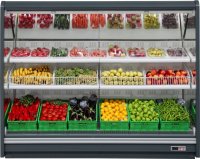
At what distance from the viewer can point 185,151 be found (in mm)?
9859

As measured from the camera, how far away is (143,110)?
400 inches

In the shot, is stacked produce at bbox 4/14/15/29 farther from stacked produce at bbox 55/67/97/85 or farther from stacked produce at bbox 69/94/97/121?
stacked produce at bbox 69/94/97/121

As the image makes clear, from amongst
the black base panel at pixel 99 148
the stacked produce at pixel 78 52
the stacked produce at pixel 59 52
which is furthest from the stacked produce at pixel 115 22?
the black base panel at pixel 99 148

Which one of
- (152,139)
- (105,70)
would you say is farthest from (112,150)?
(105,70)

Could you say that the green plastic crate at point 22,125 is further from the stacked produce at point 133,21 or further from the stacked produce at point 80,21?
the stacked produce at point 133,21

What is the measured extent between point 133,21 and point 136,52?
566 millimetres

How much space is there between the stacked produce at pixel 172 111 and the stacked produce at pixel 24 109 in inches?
74.5

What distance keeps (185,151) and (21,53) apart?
9.26 ft

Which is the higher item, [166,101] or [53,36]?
[53,36]

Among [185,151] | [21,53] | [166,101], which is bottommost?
[185,151]

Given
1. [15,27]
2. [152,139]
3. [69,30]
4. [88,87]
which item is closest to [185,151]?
[152,139]

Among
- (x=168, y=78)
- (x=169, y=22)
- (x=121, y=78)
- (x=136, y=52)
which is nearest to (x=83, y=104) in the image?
(x=121, y=78)

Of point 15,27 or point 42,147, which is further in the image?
point 15,27

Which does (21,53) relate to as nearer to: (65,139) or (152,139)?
(65,139)
